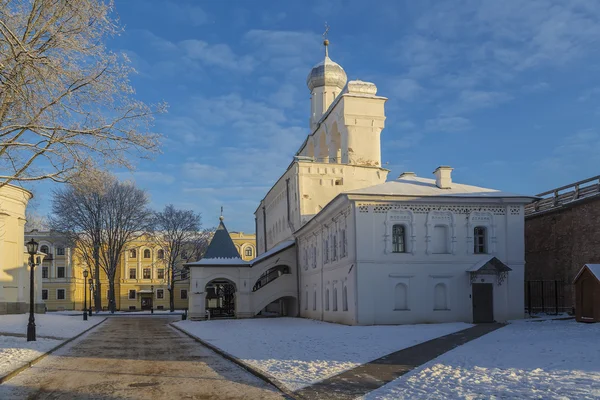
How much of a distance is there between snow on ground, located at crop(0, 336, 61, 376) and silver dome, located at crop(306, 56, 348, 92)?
31698 mm

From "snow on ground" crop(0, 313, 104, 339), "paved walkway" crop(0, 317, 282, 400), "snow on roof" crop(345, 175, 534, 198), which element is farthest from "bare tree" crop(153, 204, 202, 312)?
"paved walkway" crop(0, 317, 282, 400)

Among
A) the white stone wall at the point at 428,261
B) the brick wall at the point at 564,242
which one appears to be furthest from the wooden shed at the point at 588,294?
the white stone wall at the point at 428,261

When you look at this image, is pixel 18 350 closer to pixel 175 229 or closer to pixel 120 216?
pixel 120 216

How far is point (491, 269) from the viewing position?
26.7 meters

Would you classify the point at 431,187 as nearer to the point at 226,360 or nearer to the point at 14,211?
the point at 226,360

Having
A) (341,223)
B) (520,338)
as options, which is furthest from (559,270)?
(520,338)

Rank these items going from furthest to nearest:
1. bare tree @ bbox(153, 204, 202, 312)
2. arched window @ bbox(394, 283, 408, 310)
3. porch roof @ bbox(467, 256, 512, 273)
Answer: bare tree @ bbox(153, 204, 202, 312) < arched window @ bbox(394, 283, 408, 310) < porch roof @ bbox(467, 256, 512, 273)

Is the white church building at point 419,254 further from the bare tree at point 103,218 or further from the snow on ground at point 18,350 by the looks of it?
the bare tree at point 103,218

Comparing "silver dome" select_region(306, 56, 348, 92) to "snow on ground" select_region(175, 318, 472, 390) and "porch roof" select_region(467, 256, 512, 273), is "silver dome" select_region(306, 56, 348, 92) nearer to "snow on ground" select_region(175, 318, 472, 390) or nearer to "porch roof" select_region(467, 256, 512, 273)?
"porch roof" select_region(467, 256, 512, 273)

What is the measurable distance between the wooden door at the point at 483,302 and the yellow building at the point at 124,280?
49.9 m

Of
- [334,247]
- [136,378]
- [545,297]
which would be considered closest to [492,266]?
[545,297]

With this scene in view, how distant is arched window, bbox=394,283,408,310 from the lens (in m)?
26.8

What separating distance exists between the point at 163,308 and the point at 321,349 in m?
67.3

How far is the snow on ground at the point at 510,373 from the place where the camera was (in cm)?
904
